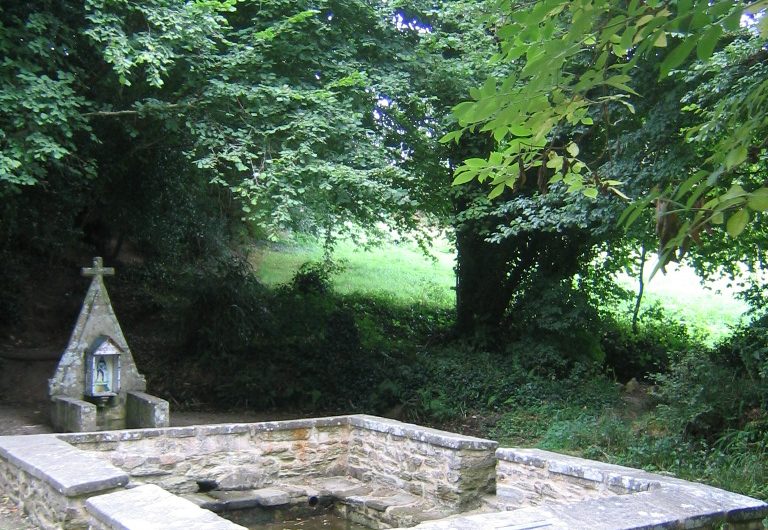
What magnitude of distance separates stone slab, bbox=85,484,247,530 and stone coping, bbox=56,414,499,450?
212cm

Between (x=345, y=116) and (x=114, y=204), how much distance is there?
6.83 meters

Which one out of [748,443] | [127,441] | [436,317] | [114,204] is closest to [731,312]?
[436,317]

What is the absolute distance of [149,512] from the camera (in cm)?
402

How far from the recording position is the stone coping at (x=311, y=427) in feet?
20.5

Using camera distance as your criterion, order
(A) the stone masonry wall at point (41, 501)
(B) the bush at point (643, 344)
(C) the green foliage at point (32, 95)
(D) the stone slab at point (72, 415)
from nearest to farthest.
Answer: (A) the stone masonry wall at point (41, 501) → (C) the green foliage at point (32, 95) → (D) the stone slab at point (72, 415) → (B) the bush at point (643, 344)

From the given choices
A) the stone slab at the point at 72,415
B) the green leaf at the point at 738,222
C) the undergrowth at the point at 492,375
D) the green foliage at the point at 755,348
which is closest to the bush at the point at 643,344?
the undergrowth at the point at 492,375

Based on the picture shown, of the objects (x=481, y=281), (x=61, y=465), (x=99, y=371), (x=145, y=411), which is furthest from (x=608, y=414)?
(x=61, y=465)

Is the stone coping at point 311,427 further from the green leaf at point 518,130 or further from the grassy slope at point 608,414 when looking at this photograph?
the green leaf at point 518,130

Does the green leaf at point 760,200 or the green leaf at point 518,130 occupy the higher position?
the green leaf at point 518,130

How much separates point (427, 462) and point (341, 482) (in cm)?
118

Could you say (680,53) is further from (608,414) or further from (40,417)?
(40,417)

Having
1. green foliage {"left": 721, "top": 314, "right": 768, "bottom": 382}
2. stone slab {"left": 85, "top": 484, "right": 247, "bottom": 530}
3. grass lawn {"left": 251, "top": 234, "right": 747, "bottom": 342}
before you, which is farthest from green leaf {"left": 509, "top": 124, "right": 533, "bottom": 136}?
grass lawn {"left": 251, "top": 234, "right": 747, "bottom": 342}

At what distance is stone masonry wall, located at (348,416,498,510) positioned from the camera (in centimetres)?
614

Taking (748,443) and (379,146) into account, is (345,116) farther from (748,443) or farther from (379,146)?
(748,443)
